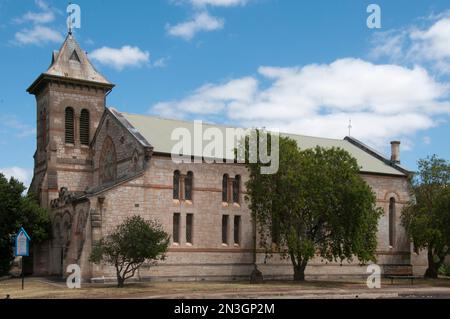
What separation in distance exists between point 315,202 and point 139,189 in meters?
11.6

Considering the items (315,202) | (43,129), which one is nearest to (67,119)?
(43,129)

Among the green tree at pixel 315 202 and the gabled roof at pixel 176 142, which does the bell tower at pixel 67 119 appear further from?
the green tree at pixel 315 202

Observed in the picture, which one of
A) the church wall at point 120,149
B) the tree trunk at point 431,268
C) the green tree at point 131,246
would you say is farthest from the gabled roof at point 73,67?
the tree trunk at point 431,268

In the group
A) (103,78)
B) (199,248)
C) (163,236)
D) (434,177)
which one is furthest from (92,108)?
(434,177)

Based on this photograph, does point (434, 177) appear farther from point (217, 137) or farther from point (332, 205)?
point (217, 137)

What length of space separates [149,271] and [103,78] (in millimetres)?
20869

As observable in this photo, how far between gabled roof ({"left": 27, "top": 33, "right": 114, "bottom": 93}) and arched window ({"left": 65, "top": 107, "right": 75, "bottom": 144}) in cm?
288

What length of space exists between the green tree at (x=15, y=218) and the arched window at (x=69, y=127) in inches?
258

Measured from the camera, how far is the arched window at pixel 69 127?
52656mm

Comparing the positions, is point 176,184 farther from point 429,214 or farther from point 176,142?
point 429,214

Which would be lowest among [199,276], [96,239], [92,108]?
[199,276]

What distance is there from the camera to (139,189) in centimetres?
4109

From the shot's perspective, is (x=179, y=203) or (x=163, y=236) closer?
(x=163, y=236)

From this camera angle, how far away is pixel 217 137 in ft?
158
